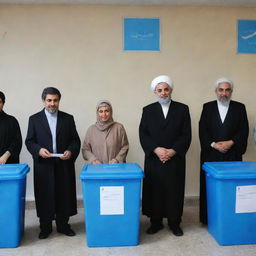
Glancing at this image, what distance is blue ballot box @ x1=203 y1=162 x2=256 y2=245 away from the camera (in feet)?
8.51

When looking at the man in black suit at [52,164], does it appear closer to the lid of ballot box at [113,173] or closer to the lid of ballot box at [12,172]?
the lid of ballot box at [12,172]

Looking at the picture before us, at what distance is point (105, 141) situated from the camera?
3.08 m

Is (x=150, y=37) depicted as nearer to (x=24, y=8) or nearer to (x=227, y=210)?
(x=24, y=8)

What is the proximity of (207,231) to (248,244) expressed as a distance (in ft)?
1.50

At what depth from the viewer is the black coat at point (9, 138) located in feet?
9.87

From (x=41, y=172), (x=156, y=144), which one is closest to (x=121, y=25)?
(x=156, y=144)

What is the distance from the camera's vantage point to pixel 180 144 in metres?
2.92

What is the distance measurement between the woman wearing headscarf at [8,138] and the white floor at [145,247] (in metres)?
0.82

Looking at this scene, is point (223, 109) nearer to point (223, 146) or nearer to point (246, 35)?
point (223, 146)

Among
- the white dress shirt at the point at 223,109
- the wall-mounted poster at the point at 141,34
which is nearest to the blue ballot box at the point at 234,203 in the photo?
the white dress shirt at the point at 223,109

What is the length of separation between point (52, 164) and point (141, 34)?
203 centimetres

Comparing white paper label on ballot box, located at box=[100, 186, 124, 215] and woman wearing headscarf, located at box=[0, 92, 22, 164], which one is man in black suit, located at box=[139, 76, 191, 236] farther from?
woman wearing headscarf, located at box=[0, 92, 22, 164]

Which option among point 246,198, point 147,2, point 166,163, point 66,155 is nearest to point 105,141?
point 66,155

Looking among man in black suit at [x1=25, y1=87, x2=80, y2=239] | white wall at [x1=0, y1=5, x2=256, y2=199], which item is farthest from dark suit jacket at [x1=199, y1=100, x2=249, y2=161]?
man in black suit at [x1=25, y1=87, x2=80, y2=239]
